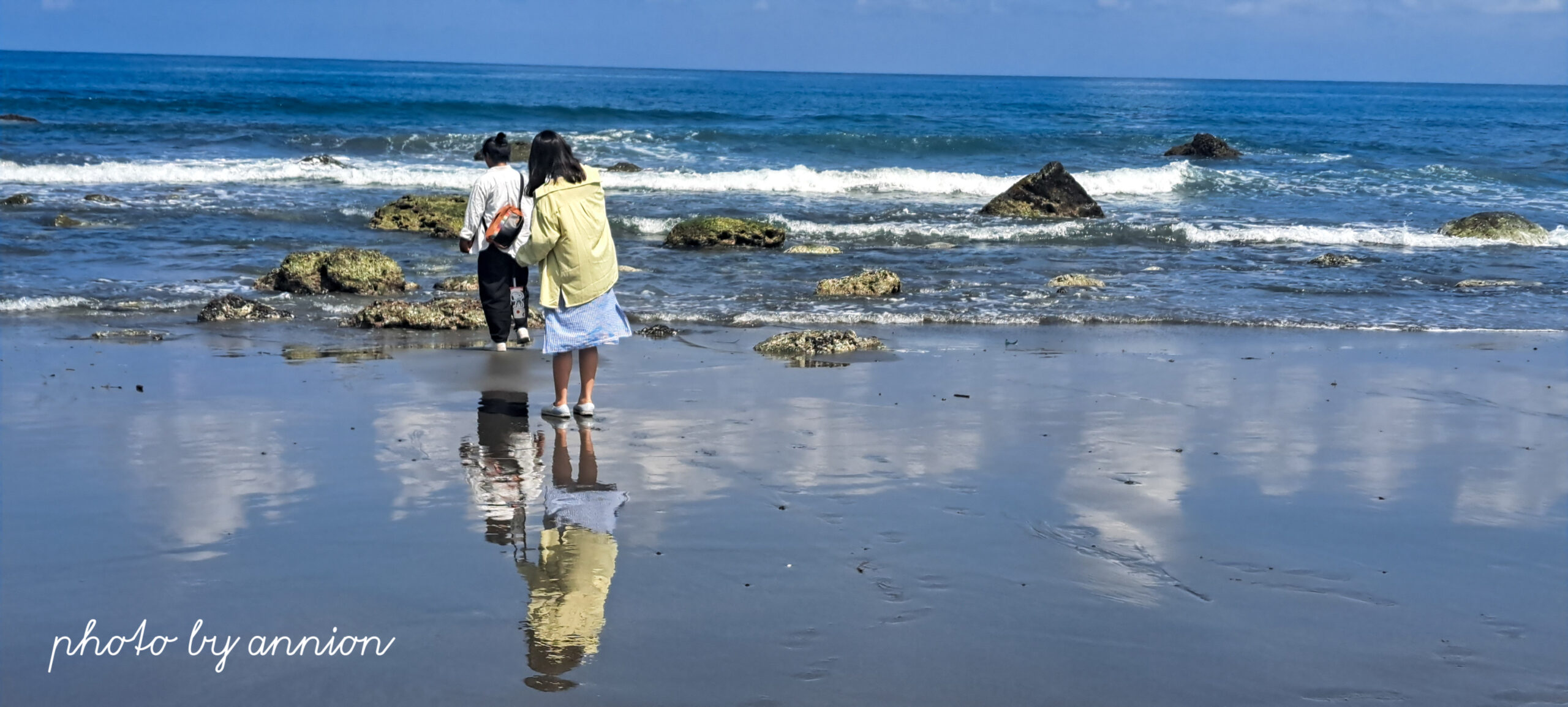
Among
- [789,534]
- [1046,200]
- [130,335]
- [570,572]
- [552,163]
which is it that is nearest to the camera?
[570,572]

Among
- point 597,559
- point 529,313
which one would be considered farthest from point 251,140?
point 597,559

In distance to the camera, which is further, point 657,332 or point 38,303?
point 38,303

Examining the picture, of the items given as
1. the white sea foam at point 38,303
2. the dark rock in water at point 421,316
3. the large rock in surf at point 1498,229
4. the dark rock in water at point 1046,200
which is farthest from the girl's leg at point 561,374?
the large rock in surf at point 1498,229

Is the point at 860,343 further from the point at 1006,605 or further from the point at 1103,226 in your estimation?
the point at 1103,226

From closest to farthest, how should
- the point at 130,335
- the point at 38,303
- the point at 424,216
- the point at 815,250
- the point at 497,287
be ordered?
the point at 497,287 < the point at 130,335 < the point at 38,303 < the point at 815,250 < the point at 424,216

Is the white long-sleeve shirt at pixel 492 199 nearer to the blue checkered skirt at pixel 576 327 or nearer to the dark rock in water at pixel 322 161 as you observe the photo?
the blue checkered skirt at pixel 576 327

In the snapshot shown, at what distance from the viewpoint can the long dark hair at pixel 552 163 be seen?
20.8 ft

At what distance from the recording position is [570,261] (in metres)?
6.47

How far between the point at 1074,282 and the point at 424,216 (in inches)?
Answer: 335

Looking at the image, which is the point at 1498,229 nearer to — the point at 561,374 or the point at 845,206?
the point at 845,206

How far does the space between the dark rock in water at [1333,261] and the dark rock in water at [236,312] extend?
35.5 feet

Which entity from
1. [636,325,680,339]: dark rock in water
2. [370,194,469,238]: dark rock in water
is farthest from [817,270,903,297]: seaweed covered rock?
[370,194,469,238]: dark rock in water

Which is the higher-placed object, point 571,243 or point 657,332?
point 571,243

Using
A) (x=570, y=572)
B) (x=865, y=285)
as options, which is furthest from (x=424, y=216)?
(x=570, y=572)
